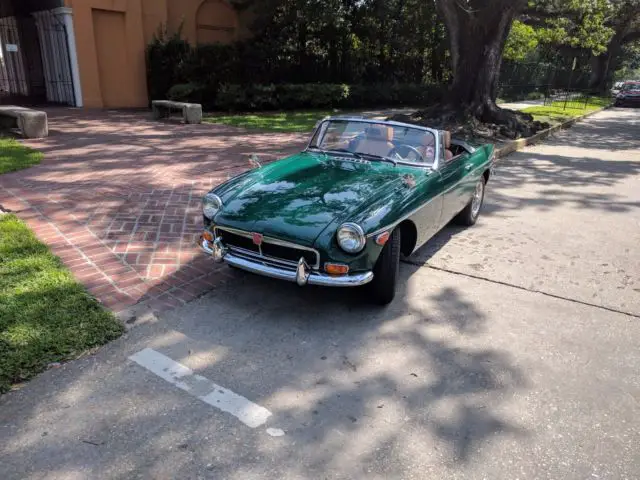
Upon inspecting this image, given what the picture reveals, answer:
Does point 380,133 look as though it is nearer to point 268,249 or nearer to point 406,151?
point 406,151

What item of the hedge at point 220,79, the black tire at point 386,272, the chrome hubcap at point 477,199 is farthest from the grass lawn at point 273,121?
the black tire at point 386,272

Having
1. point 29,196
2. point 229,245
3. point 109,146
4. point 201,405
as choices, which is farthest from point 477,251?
Answer: point 109,146

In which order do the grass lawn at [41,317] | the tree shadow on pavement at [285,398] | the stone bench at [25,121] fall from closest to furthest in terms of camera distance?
the tree shadow on pavement at [285,398] → the grass lawn at [41,317] → the stone bench at [25,121]

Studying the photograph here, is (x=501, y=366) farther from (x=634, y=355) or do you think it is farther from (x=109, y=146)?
(x=109, y=146)

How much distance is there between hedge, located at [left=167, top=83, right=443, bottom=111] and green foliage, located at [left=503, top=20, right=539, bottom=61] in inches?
308

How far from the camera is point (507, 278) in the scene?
4.68 m

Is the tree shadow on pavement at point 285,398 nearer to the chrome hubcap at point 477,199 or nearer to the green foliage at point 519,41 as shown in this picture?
the chrome hubcap at point 477,199

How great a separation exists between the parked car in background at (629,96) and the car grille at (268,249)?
1363 inches

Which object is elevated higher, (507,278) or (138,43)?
(138,43)

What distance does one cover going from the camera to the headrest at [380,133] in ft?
16.5

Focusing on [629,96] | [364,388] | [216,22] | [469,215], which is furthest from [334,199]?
[629,96]

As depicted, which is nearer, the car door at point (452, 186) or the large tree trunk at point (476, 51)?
the car door at point (452, 186)

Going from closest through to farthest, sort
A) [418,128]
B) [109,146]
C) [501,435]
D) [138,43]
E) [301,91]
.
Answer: [501,435]
[418,128]
[109,146]
[138,43]
[301,91]

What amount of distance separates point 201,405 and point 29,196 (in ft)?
15.8
